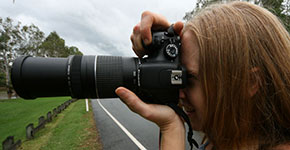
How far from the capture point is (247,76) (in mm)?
799

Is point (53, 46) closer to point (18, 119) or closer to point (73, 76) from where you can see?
point (18, 119)

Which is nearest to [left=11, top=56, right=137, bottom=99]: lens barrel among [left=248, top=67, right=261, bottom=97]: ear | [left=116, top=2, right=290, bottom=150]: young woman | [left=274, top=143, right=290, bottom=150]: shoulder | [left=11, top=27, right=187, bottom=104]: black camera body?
[left=11, top=27, right=187, bottom=104]: black camera body

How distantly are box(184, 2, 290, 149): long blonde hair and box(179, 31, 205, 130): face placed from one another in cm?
5

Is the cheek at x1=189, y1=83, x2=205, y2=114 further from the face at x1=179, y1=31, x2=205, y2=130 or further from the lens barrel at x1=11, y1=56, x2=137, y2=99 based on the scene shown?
the lens barrel at x1=11, y1=56, x2=137, y2=99

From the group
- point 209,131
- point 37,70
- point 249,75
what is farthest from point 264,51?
point 37,70

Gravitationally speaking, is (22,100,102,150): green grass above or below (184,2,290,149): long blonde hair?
below

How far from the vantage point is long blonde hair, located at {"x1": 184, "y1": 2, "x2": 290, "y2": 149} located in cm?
80

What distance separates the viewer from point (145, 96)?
104cm

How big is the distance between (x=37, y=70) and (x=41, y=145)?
407 centimetres

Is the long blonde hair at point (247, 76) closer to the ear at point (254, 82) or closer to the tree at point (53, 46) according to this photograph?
the ear at point (254, 82)

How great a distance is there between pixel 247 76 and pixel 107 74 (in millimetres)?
830

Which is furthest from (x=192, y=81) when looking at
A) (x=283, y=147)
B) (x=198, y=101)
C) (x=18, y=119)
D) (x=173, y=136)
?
(x=18, y=119)

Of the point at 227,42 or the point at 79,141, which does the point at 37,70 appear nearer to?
the point at 227,42

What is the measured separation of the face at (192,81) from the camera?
93 cm
